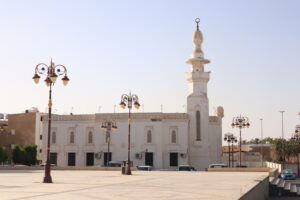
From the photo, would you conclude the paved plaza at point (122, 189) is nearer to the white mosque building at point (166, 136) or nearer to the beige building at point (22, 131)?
the white mosque building at point (166, 136)

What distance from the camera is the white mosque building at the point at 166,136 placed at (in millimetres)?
64812

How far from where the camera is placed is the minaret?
65.1 m

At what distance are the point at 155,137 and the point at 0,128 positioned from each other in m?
20.6

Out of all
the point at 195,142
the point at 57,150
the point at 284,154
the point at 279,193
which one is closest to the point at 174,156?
the point at 195,142

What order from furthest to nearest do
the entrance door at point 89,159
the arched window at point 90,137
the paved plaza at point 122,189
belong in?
the arched window at point 90,137, the entrance door at point 89,159, the paved plaza at point 122,189

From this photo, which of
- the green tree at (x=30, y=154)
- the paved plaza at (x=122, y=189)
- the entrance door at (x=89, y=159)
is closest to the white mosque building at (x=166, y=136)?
the entrance door at (x=89, y=159)

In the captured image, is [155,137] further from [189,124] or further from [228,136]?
[228,136]

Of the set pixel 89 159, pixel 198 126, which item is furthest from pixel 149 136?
pixel 89 159

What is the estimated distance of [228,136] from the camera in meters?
61.4

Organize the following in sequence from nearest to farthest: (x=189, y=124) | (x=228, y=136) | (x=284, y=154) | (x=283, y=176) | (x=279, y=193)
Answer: (x=279, y=193), (x=283, y=176), (x=228, y=136), (x=189, y=124), (x=284, y=154)

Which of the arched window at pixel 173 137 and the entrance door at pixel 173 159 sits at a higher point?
the arched window at pixel 173 137

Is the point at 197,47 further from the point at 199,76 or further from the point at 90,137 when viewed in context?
the point at 90,137

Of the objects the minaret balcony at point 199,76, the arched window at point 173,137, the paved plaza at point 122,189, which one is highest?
the minaret balcony at point 199,76

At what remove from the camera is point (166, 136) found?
65438 mm
